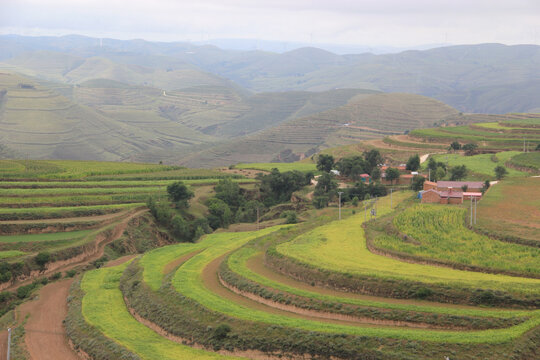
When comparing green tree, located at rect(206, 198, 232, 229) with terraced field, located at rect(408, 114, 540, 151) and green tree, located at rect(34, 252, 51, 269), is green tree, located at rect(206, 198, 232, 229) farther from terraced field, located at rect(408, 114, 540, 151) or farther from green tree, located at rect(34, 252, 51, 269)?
terraced field, located at rect(408, 114, 540, 151)

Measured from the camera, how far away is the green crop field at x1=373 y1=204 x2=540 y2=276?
37469mm

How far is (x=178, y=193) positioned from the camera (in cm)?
7919

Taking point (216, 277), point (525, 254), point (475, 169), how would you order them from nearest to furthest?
point (525, 254) → point (216, 277) → point (475, 169)

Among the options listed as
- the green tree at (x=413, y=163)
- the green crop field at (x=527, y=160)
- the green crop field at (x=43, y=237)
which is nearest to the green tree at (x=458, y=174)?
the green crop field at (x=527, y=160)

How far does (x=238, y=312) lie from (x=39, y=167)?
67.0 metres

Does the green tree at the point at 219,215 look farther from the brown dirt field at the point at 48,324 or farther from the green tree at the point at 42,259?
the brown dirt field at the point at 48,324

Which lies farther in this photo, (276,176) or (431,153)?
(431,153)

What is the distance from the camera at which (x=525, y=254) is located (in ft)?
127

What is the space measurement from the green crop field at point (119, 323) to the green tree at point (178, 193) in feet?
91.2

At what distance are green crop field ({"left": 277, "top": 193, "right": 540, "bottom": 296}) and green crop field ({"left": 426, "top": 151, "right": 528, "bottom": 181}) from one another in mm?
37993

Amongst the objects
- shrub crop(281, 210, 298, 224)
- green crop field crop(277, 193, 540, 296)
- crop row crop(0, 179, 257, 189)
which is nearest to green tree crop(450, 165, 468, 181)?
shrub crop(281, 210, 298, 224)

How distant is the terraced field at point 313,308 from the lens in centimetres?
2873

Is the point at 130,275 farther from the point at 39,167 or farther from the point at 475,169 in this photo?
the point at 475,169

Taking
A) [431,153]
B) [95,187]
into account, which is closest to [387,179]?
[431,153]
